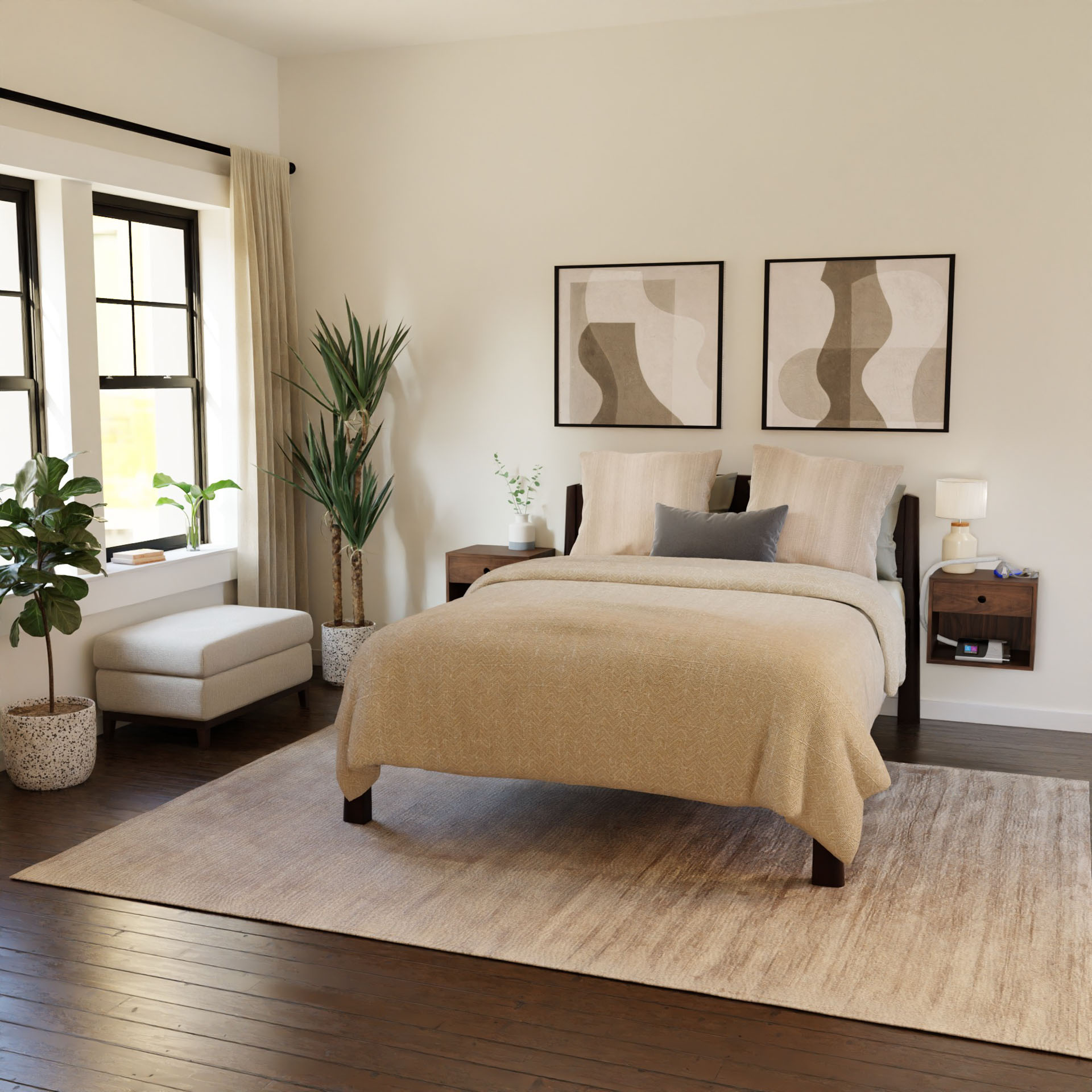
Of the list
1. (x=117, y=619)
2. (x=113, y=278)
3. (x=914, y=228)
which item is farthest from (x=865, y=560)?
(x=113, y=278)

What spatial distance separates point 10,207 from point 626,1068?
4.00m

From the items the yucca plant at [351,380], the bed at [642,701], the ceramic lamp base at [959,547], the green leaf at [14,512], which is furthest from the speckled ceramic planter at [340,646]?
the ceramic lamp base at [959,547]

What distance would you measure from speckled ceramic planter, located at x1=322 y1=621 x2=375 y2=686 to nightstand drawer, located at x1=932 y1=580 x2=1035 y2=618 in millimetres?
2629

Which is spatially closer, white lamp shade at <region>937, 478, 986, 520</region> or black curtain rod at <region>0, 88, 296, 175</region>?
black curtain rod at <region>0, 88, 296, 175</region>

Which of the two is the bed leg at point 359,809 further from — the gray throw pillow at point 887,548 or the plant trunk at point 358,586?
the gray throw pillow at point 887,548

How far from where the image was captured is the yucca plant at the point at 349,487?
5570 mm

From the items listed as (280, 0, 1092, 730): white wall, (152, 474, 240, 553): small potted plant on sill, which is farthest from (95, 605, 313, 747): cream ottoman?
(280, 0, 1092, 730): white wall

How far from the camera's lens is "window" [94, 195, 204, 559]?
5.14 m

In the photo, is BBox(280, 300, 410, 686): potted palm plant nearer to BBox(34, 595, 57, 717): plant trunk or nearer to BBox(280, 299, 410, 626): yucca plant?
BBox(280, 299, 410, 626): yucca plant

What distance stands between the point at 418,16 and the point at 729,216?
1.66 meters

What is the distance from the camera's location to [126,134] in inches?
192

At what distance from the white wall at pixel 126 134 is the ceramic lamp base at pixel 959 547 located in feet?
11.0

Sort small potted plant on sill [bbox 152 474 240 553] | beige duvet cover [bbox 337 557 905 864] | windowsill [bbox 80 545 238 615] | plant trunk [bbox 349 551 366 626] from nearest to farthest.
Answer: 1. beige duvet cover [bbox 337 557 905 864]
2. windowsill [bbox 80 545 238 615]
3. small potted plant on sill [bbox 152 474 240 553]
4. plant trunk [bbox 349 551 366 626]

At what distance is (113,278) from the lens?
517 cm
